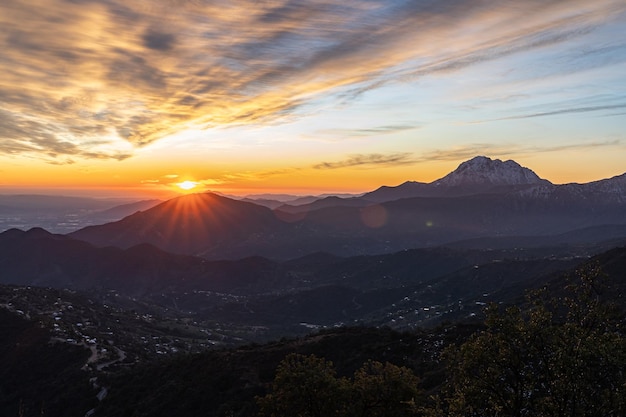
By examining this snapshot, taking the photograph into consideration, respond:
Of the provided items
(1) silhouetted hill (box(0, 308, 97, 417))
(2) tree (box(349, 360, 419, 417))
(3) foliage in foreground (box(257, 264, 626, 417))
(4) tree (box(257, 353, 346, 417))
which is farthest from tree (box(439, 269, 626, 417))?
(1) silhouetted hill (box(0, 308, 97, 417))

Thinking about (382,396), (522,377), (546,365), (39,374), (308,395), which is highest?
(546,365)

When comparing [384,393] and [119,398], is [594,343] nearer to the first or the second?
[384,393]

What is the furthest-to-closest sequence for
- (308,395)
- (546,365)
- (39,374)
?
(39,374) < (308,395) < (546,365)

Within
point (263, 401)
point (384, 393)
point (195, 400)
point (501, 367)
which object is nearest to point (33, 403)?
point (195, 400)

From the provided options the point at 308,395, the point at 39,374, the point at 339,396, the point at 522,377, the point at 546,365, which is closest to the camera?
the point at 546,365

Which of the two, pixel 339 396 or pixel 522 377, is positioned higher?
pixel 522 377

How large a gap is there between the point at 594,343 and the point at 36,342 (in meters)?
113

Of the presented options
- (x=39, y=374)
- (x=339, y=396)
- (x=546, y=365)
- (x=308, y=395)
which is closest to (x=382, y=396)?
(x=339, y=396)

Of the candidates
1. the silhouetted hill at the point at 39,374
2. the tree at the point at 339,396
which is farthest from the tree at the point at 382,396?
the silhouetted hill at the point at 39,374

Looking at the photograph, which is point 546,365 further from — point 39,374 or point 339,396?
point 39,374

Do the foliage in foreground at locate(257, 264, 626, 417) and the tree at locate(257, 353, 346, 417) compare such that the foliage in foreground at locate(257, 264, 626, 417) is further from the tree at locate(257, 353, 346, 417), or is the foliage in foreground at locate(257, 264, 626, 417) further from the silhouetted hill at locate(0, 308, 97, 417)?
the silhouetted hill at locate(0, 308, 97, 417)

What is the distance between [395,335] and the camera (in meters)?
74.4

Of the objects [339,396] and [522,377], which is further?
[339,396]

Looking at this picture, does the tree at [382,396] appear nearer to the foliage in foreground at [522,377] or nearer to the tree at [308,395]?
the foliage in foreground at [522,377]
